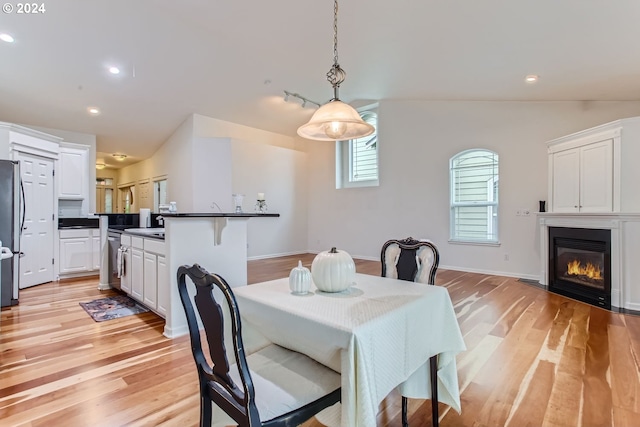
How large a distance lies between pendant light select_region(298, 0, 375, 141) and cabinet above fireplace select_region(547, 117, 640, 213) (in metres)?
3.57

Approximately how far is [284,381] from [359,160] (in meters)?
6.70

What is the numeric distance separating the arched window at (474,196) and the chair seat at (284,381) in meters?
5.33

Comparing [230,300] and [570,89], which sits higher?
[570,89]

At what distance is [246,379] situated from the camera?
3.42 feet

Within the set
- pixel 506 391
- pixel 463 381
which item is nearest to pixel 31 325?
pixel 463 381

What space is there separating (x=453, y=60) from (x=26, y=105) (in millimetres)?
6980

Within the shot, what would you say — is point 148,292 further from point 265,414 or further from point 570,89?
point 570,89

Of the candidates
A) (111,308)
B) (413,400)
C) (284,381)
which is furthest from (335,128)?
(111,308)

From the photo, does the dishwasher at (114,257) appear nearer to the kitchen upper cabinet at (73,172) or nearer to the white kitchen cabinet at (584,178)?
the kitchen upper cabinet at (73,172)

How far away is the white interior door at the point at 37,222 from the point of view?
461cm

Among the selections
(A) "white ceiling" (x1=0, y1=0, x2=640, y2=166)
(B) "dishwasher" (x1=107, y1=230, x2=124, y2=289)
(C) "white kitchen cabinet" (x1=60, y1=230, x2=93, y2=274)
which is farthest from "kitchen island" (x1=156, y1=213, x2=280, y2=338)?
(C) "white kitchen cabinet" (x1=60, y1=230, x2=93, y2=274)

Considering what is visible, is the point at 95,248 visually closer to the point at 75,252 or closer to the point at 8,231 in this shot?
the point at 75,252

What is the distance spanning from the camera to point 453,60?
14.2ft

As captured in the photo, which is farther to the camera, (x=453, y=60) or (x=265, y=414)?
(x=453, y=60)
